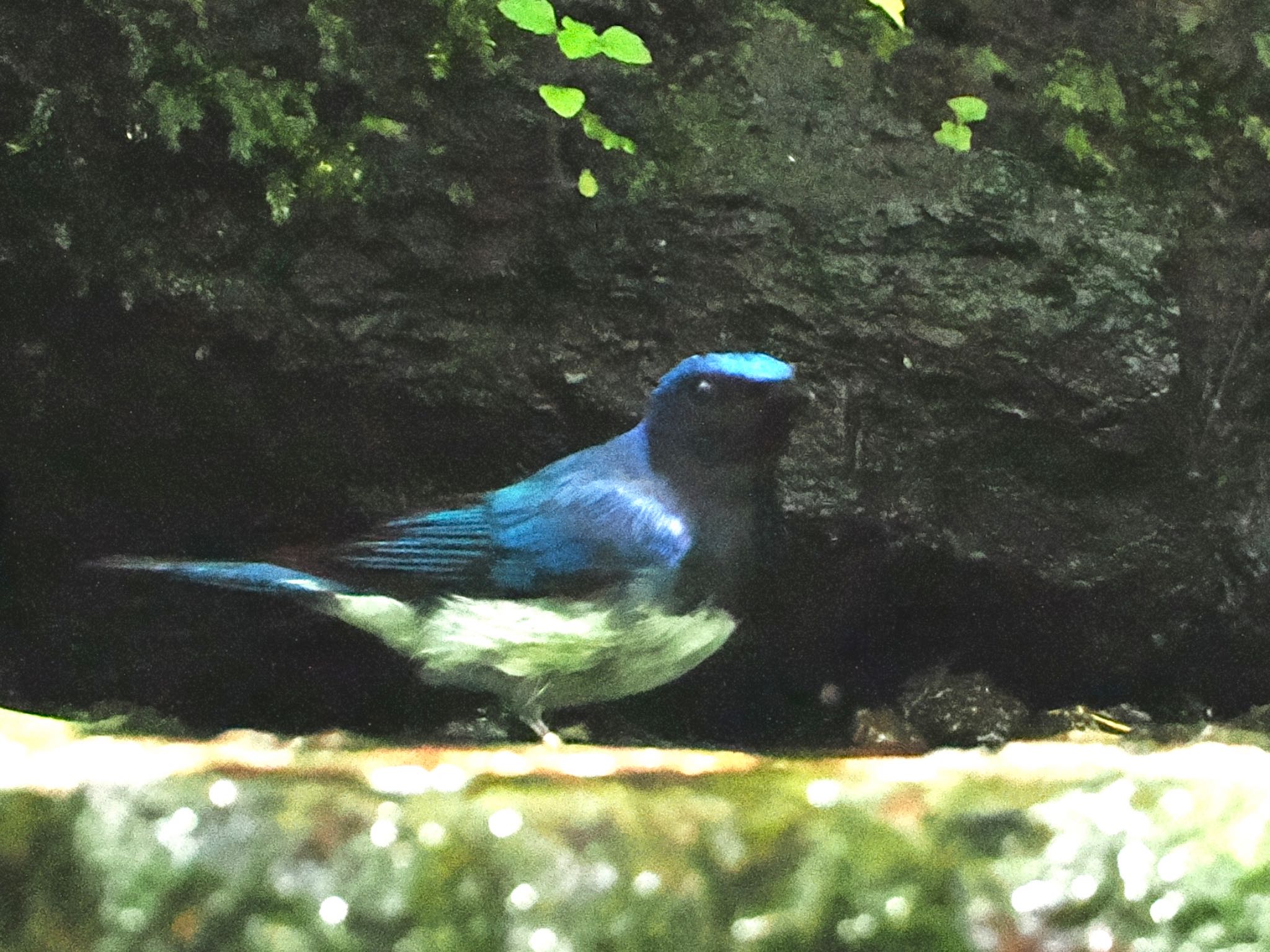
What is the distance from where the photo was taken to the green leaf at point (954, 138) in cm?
259

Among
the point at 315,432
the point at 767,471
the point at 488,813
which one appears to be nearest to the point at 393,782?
the point at 488,813

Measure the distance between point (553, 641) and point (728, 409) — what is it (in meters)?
0.52

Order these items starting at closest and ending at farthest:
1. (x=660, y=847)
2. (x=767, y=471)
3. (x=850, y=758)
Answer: (x=660, y=847), (x=850, y=758), (x=767, y=471)

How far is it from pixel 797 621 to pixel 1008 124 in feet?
4.11

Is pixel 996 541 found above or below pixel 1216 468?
below

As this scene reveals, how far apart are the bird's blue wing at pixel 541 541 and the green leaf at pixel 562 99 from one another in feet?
2.68

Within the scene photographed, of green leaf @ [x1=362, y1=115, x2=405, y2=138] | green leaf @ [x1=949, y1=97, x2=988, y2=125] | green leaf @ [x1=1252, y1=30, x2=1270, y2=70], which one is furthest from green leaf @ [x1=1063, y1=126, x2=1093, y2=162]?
green leaf @ [x1=362, y1=115, x2=405, y2=138]

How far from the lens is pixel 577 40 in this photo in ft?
7.77

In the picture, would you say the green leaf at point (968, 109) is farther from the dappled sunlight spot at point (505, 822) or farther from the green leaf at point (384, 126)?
the dappled sunlight spot at point (505, 822)

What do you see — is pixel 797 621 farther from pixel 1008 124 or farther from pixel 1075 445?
pixel 1008 124

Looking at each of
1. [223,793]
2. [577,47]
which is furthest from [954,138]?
[223,793]

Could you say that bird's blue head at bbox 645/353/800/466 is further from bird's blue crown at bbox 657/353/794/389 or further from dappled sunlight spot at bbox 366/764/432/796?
dappled sunlight spot at bbox 366/764/432/796

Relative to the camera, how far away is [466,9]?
2.48 metres

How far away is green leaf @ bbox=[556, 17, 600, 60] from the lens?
2.36 meters
